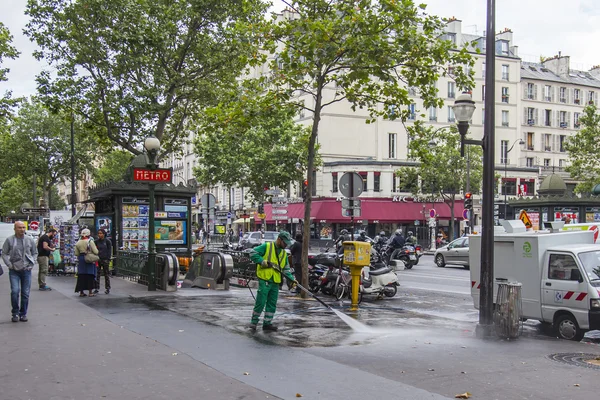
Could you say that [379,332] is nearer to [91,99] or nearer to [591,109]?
[91,99]

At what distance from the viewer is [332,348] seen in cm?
887

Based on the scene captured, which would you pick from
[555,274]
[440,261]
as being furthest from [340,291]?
[440,261]

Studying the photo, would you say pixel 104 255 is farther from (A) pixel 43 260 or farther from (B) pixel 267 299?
(B) pixel 267 299

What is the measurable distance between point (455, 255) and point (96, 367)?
24.6m

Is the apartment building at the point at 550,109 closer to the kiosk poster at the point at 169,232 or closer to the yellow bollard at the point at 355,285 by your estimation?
the kiosk poster at the point at 169,232

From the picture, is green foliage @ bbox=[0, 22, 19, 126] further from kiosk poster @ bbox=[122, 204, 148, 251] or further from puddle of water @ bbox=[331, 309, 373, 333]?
puddle of water @ bbox=[331, 309, 373, 333]

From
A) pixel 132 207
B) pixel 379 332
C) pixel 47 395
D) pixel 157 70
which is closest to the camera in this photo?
pixel 47 395

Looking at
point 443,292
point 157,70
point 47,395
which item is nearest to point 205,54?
point 157,70

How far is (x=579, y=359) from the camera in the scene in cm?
859

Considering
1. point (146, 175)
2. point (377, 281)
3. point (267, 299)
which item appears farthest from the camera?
point (146, 175)

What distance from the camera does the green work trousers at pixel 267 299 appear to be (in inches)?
402

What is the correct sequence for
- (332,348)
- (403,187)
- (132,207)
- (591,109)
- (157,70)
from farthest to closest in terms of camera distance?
(403,187) < (591,109) < (157,70) < (132,207) < (332,348)

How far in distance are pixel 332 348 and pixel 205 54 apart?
1949 centimetres

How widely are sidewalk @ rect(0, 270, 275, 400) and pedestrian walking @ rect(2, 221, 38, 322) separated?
1.12 ft
